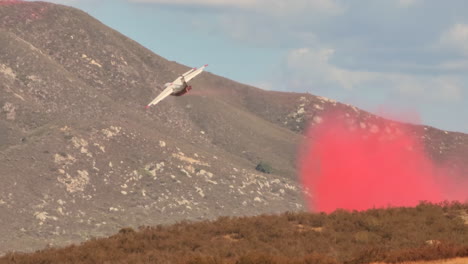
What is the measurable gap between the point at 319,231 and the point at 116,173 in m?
92.8

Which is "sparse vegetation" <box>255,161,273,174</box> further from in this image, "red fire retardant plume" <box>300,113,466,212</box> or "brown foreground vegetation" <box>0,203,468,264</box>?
"brown foreground vegetation" <box>0,203,468,264</box>

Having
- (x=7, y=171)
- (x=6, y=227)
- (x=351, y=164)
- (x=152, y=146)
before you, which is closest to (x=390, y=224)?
(x=6, y=227)

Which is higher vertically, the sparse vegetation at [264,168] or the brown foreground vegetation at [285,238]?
the sparse vegetation at [264,168]

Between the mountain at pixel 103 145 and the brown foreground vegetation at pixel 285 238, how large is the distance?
58997mm

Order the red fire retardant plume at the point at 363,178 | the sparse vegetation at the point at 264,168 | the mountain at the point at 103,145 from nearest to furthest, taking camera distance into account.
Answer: the mountain at the point at 103,145
the red fire retardant plume at the point at 363,178
the sparse vegetation at the point at 264,168

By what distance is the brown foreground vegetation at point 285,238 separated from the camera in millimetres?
52375

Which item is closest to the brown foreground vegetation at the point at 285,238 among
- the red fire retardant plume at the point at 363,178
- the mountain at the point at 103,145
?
the mountain at the point at 103,145

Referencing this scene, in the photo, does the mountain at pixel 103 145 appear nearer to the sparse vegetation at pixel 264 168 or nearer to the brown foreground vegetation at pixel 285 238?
the sparse vegetation at pixel 264 168

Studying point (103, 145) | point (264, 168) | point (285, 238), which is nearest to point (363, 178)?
point (264, 168)

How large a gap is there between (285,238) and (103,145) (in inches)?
3778

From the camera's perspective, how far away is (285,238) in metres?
56.1

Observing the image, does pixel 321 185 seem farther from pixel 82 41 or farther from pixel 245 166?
pixel 82 41

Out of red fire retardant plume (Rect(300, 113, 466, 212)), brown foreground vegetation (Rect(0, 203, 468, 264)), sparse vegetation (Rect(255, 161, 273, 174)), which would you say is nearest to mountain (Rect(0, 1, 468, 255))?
sparse vegetation (Rect(255, 161, 273, 174))

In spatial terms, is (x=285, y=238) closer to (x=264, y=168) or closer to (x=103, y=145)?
(x=103, y=145)
